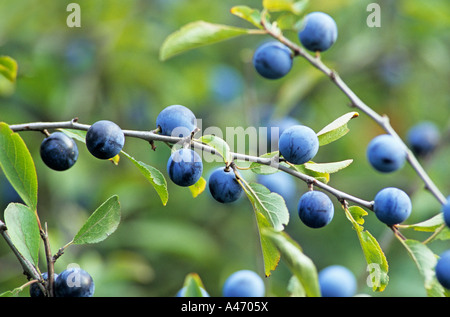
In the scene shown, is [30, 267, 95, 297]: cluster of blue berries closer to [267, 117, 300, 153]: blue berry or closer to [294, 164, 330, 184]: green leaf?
[294, 164, 330, 184]: green leaf

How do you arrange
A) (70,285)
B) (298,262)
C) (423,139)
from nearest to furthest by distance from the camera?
(298,262), (70,285), (423,139)

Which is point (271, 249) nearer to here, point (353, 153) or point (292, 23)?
point (292, 23)

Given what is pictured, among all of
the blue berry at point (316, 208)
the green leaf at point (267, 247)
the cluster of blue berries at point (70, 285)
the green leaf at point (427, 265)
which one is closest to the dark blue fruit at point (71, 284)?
the cluster of blue berries at point (70, 285)

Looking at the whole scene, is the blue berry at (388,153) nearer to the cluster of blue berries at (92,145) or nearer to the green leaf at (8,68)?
the cluster of blue berries at (92,145)

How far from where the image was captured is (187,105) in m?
2.99

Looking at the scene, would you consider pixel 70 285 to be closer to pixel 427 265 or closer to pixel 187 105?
pixel 427 265

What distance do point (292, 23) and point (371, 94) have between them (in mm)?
1854

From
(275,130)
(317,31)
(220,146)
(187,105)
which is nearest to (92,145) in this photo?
(220,146)

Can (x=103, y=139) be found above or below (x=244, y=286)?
above

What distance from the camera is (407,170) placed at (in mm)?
3133

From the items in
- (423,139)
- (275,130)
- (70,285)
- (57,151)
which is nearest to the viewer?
(70,285)

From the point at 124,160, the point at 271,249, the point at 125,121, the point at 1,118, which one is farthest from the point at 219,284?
the point at 271,249

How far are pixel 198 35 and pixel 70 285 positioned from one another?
2.68ft

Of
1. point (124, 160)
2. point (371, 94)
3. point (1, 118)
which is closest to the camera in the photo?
point (1, 118)
